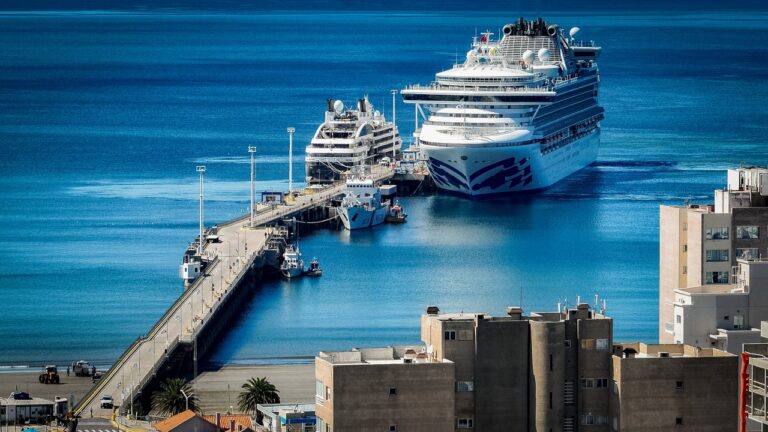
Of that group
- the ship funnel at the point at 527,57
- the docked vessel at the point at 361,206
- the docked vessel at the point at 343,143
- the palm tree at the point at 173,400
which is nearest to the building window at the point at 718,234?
the palm tree at the point at 173,400

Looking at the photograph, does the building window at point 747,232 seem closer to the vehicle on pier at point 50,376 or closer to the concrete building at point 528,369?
the concrete building at point 528,369

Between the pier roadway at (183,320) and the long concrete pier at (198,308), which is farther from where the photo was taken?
the long concrete pier at (198,308)

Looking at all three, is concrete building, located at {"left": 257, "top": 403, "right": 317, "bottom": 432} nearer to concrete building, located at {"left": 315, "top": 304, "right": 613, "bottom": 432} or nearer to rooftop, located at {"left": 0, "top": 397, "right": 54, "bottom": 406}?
concrete building, located at {"left": 315, "top": 304, "right": 613, "bottom": 432}

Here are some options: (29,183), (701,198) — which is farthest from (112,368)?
(29,183)

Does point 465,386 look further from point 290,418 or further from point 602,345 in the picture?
point 290,418

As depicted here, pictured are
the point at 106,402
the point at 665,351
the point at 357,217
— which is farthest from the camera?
the point at 357,217

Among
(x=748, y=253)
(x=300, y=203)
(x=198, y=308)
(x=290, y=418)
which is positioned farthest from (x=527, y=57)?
(x=290, y=418)

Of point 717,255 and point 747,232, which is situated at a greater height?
point 747,232

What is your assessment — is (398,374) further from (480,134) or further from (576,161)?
(576,161)
